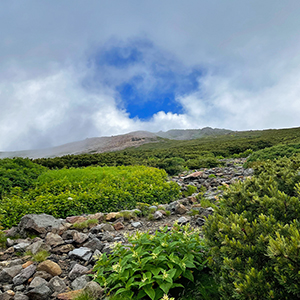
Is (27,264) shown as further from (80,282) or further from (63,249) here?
(80,282)

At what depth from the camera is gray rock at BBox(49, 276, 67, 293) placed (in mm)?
3725

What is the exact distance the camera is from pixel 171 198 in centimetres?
971

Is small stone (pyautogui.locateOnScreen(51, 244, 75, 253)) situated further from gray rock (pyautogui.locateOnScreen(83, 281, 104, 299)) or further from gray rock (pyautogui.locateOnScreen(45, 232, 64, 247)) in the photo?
gray rock (pyautogui.locateOnScreen(83, 281, 104, 299))

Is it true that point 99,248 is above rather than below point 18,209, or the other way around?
below

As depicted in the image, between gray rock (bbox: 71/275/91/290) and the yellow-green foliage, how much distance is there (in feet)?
12.9

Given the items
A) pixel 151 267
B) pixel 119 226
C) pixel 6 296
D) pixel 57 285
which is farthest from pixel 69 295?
pixel 119 226

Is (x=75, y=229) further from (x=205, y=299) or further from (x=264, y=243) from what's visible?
(x=264, y=243)

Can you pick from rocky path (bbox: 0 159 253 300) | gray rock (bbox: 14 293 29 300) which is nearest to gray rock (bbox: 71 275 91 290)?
Result: rocky path (bbox: 0 159 253 300)

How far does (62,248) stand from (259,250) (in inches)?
179

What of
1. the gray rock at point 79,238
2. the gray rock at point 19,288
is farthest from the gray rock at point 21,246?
the gray rock at point 19,288

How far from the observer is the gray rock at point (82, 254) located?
15.3 ft

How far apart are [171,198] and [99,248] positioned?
17.0ft

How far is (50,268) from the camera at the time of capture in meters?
4.17

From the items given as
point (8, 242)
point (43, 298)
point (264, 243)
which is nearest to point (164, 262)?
point (264, 243)
